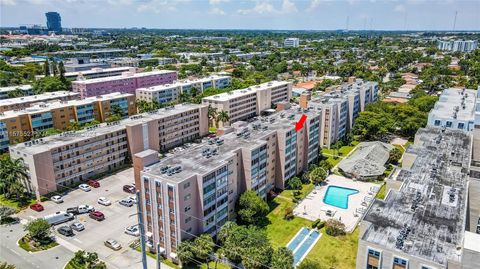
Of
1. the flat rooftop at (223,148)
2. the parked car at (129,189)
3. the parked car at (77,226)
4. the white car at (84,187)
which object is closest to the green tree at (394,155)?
the flat rooftop at (223,148)

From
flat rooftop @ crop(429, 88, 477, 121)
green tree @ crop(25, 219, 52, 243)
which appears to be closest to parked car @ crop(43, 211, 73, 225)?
green tree @ crop(25, 219, 52, 243)

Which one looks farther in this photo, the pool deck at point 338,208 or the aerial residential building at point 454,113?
the aerial residential building at point 454,113

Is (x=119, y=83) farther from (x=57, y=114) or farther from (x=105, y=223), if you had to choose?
(x=105, y=223)

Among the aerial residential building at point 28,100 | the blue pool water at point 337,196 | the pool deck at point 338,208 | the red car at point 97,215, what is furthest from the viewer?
the aerial residential building at point 28,100

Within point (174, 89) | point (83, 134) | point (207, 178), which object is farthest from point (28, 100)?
point (207, 178)

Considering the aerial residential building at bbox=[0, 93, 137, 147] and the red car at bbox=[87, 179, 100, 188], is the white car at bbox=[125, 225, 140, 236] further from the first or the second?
the aerial residential building at bbox=[0, 93, 137, 147]

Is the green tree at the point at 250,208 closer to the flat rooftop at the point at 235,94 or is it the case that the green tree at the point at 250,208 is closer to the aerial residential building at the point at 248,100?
the aerial residential building at the point at 248,100

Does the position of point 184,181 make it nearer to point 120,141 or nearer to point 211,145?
point 211,145

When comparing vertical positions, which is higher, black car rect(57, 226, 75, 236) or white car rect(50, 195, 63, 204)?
white car rect(50, 195, 63, 204)
